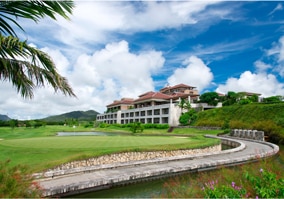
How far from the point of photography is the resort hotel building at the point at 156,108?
53.1 m

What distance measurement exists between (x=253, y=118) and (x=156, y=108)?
27.2 m

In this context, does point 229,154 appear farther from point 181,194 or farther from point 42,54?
point 42,54

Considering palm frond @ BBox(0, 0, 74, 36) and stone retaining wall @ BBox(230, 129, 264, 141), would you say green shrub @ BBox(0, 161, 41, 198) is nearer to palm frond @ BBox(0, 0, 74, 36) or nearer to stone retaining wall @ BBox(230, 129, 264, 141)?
palm frond @ BBox(0, 0, 74, 36)

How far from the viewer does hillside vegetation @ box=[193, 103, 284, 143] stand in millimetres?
25531

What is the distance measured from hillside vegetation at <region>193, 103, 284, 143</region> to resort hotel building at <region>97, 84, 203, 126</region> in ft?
25.3

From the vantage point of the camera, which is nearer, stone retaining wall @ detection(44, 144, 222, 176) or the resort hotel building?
stone retaining wall @ detection(44, 144, 222, 176)

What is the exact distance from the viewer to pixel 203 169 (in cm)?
1003

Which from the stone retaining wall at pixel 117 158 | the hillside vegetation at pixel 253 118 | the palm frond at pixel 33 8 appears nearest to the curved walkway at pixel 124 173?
the stone retaining wall at pixel 117 158

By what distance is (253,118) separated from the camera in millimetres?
34562

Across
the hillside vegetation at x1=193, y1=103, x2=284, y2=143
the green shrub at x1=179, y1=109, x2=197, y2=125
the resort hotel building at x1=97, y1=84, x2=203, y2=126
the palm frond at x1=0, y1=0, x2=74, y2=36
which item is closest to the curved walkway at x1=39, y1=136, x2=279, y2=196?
the palm frond at x1=0, y1=0, x2=74, y2=36

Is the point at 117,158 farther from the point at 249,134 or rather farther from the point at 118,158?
the point at 249,134

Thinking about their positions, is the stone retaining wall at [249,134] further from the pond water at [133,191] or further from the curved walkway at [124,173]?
the pond water at [133,191]

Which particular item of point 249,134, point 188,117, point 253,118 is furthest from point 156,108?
point 249,134

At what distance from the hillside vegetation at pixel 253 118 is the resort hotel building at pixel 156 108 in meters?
7.71
